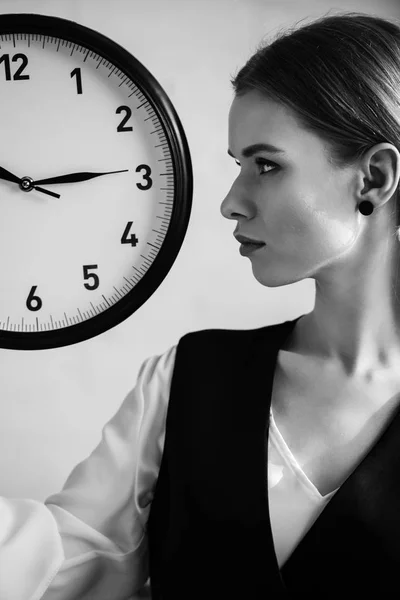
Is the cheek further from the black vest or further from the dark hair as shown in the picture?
the black vest

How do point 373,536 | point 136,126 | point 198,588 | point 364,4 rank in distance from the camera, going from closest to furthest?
point 373,536 < point 198,588 < point 136,126 < point 364,4

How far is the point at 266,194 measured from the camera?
3.59 feet

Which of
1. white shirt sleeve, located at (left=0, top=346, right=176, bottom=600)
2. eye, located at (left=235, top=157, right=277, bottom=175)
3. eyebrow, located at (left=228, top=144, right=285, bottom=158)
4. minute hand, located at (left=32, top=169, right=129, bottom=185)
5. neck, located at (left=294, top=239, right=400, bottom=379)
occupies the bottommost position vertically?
white shirt sleeve, located at (left=0, top=346, right=176, bottom=600)

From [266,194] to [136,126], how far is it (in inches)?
22.9

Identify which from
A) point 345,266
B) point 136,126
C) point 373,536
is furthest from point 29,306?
point 373,536

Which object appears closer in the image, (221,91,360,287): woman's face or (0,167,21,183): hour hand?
(221,91,360,287): woman's face

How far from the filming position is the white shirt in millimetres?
1101

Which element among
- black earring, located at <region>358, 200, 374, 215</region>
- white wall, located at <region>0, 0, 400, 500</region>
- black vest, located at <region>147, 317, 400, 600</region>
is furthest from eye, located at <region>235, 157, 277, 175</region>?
white wall, located at <region>0, 0, 400, 500</region>

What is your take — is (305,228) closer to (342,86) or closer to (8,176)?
(342,86)

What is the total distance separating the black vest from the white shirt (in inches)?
1.0

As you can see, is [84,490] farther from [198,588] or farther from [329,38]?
[329,38]

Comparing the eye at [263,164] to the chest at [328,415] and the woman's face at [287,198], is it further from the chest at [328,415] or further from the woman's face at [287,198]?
the chest at [328,415]

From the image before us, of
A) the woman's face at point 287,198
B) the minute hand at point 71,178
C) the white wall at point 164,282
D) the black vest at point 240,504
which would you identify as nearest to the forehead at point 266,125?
the woman's face at point 287,198

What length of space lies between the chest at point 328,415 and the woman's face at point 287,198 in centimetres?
21
